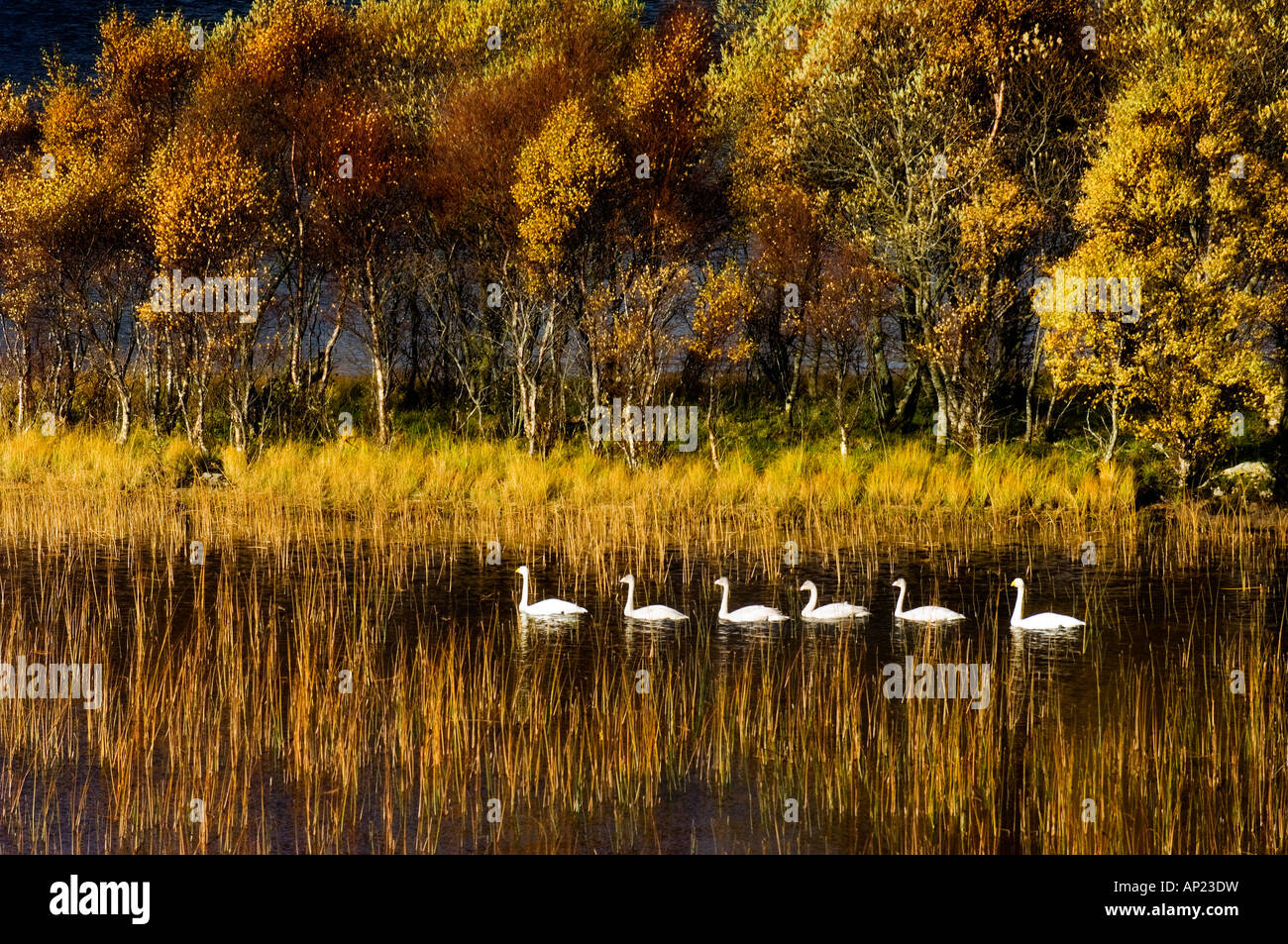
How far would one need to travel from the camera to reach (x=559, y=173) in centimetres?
4166

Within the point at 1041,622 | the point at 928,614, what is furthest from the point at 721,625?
the point at 1041,622

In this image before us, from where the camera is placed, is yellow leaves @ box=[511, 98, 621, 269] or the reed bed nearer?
the reed bed

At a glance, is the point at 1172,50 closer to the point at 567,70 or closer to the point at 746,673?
the point at 567,70

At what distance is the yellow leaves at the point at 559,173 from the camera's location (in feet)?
136

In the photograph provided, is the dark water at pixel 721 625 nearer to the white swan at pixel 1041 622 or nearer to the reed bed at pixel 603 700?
the reed bed at pixel 603 700

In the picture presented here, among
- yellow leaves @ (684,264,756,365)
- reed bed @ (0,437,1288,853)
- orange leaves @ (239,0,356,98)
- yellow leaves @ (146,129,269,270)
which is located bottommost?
reed bed @ (0,437,1288,853)

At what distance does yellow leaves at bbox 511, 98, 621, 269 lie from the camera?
41469 millimetres

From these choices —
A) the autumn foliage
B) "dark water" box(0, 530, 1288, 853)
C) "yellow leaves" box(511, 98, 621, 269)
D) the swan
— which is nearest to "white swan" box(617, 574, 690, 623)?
"dark water" box(0, 530, 1288, 853)

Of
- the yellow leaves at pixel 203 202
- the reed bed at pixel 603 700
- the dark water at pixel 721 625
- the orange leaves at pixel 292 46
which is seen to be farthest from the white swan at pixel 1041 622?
the orange leaves at pixel 292 46

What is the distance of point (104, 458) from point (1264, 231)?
31.6m

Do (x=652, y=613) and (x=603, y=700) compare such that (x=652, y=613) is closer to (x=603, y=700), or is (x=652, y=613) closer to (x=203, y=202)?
(x=603, y=700)

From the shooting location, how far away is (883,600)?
2292 cm

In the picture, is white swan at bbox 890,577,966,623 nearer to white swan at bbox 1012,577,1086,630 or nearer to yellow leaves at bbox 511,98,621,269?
white swan at bbox 1012,577,1086,630
